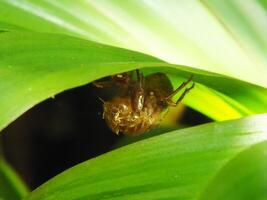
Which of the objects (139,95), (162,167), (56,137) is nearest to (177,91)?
(139,95)

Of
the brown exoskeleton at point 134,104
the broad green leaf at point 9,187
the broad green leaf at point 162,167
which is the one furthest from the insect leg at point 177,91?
the broad green leaf at point 9,187

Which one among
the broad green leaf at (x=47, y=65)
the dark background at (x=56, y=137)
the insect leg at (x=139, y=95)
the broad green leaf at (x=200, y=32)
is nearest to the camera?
the broad green leaf at (x=47, y=65)

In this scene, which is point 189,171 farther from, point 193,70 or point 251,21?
point 251,21

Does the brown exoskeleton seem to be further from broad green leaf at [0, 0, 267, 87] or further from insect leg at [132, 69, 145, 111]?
broad green leaf at [0, 0, 267, 87]

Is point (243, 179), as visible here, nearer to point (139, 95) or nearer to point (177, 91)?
point (177, 91)

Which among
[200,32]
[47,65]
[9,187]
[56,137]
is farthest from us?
[56,137]

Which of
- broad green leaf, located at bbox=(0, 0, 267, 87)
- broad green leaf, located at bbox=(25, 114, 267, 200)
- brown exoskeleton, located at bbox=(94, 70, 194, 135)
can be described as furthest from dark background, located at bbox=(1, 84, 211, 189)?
broad green leaf, located at bbox=(25, 114, 267, 200)

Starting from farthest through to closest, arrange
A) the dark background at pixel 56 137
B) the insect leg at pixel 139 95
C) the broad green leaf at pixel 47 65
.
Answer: the dark background at pixel 56 137 → the insect leg at pixel 139 95 → the broad green leaf at pixel 47 65

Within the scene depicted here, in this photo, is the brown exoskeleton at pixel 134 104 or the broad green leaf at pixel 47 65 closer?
the broad green leaf at pixel 47 65

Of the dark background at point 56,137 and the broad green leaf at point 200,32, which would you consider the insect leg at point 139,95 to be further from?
the dark background at point 56,137
